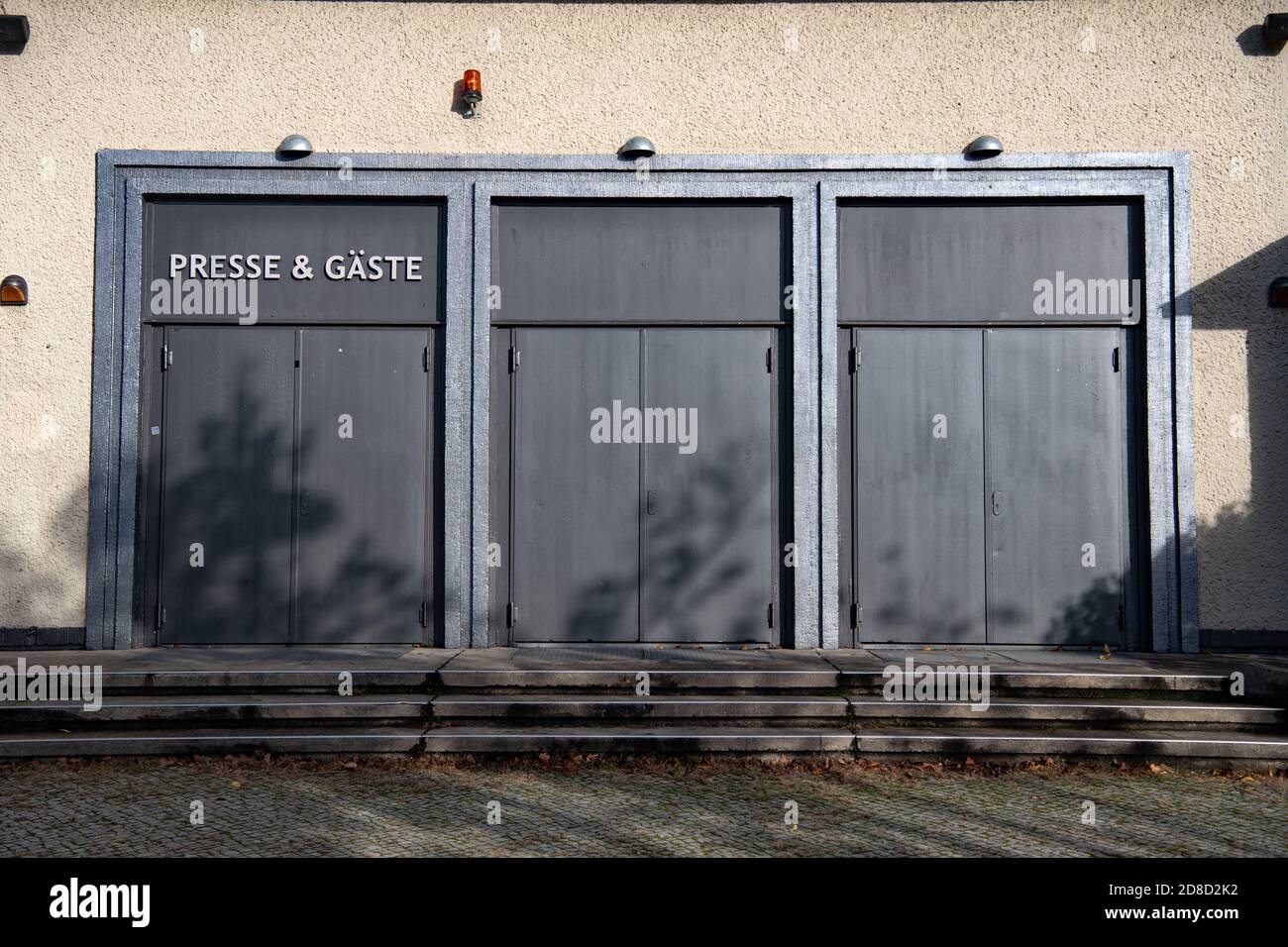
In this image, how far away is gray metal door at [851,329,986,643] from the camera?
7664 mm

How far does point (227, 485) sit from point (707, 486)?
405 cm

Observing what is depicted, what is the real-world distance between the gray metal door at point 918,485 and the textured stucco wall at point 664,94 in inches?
71.4

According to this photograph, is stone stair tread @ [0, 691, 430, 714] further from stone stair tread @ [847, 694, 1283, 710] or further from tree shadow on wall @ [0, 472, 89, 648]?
stone stair tread @ [847, 694, 1283, 710]

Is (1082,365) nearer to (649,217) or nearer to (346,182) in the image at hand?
(649,217)

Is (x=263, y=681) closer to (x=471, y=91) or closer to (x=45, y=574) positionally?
(x=45, y=574)

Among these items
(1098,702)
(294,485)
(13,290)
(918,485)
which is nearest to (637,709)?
(1098,702)

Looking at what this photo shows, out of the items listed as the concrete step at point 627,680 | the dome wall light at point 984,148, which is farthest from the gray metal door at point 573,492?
the dome wall light at point 984,148

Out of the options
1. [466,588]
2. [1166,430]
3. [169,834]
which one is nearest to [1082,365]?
[1166,430]

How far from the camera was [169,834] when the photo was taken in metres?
4.44

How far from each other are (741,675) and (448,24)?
5928mm

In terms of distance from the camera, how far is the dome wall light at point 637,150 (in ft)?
25.2

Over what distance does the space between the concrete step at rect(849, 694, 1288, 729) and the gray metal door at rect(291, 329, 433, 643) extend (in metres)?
3.85

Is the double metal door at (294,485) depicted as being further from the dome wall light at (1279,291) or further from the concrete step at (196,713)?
the dome wall light at (1279,291)
